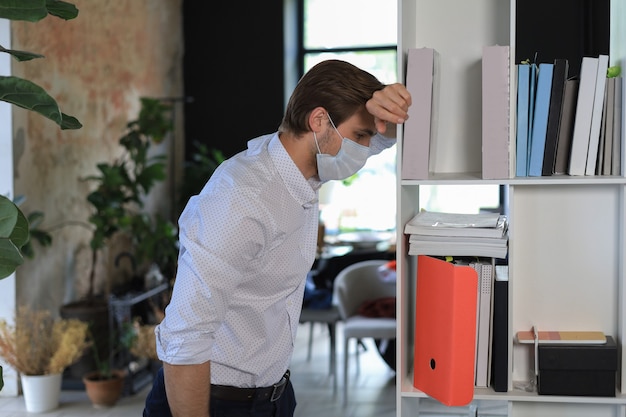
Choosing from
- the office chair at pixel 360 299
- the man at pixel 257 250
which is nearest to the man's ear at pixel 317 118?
the man at pixel 257 250

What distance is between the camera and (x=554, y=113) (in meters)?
2.26

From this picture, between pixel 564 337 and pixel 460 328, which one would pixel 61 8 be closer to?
pixel 460 328

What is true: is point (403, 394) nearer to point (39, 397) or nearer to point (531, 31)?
point (531, 31)

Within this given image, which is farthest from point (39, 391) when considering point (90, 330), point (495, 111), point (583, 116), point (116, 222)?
point (583, 116)

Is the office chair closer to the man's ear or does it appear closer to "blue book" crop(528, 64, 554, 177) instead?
"blue book" crop(528, 64, 554, 177)

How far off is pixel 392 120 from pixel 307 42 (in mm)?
6569

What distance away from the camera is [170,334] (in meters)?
1.91

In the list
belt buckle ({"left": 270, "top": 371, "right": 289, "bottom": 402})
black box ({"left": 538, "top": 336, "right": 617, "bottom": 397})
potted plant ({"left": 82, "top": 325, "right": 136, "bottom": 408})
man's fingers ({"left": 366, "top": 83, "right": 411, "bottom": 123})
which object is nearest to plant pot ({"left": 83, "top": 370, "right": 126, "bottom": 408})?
potted plant ({"left": 82, "top": 325, "right": 136, "bottom": 408})

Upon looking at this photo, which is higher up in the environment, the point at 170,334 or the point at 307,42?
the point at 307,42

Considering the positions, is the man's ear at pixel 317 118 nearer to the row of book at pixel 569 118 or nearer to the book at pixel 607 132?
the row of book at pixel 569 118

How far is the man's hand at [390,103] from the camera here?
Result: 203 centimetres

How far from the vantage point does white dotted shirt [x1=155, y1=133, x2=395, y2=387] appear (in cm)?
189

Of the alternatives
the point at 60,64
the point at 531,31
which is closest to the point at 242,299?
the point at 531,31

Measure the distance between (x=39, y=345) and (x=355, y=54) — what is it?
4429mm
